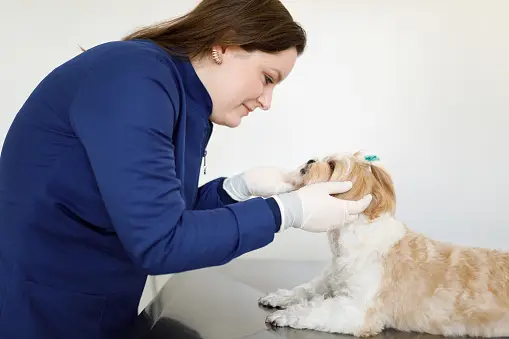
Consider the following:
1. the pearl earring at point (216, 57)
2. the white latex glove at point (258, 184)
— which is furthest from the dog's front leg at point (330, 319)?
the pearl earring at point (216, 57)

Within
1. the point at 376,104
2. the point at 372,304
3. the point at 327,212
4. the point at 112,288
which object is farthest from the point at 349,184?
the point at 376,104

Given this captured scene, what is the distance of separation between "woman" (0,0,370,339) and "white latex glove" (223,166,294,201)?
1.16 feet

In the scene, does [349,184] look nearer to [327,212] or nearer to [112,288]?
[327,212]

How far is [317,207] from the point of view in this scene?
4.58 feet

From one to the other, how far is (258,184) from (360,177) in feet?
1.20

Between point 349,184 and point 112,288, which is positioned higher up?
point 349,184

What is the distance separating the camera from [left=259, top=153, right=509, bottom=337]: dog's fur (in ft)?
5.02

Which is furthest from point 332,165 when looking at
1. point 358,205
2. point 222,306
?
point 222,306

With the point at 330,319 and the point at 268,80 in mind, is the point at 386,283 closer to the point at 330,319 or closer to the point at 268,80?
the point at 330,319

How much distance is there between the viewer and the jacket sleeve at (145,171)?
3.35 ft

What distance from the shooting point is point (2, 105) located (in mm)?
2787

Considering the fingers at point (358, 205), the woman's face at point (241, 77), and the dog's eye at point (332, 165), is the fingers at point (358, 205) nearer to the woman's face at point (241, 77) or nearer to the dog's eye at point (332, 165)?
the dog's eye at point (332, 165)

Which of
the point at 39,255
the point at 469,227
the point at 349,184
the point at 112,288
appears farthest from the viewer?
the point at 469,227

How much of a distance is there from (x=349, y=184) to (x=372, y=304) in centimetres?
37
